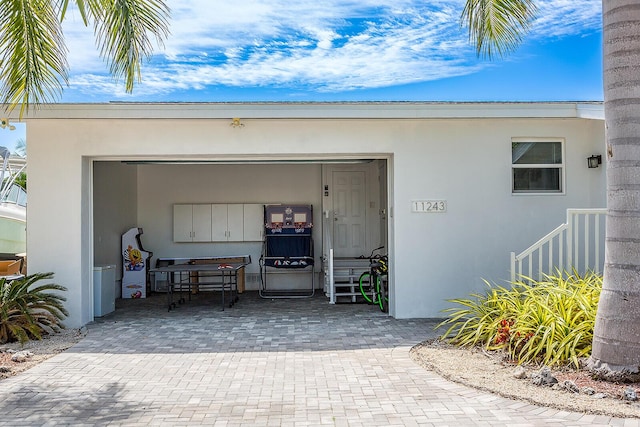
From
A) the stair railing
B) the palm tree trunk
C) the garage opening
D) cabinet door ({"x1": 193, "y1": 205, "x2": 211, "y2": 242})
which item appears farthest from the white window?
cabinet door ({"x1": 193, "y1": 205, "x2": 211, "y2": 242})

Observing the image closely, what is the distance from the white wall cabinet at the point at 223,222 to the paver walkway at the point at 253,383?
454 cm

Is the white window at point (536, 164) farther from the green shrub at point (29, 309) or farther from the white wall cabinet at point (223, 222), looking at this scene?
the green shrub at point (29, 309)

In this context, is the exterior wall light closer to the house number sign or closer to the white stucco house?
the white stucco house

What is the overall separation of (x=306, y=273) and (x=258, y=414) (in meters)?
8.39

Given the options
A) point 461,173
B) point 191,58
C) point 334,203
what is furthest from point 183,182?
point 461,173

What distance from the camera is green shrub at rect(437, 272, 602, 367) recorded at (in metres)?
5.76

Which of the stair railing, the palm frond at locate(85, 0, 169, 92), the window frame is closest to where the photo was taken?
the palm frond at locate(85, 0, 169, 92)

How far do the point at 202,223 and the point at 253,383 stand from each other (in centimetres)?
797

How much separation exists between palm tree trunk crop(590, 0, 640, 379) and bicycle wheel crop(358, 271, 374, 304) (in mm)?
5447

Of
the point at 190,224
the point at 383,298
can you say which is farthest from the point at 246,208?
the point at 383,298

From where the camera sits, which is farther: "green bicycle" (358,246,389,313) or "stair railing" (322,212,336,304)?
"stair railing" (322,212,336,304)

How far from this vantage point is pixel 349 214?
42.9ft

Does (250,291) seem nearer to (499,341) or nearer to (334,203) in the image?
(334,203)

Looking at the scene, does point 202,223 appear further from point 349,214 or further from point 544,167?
point 544,167
